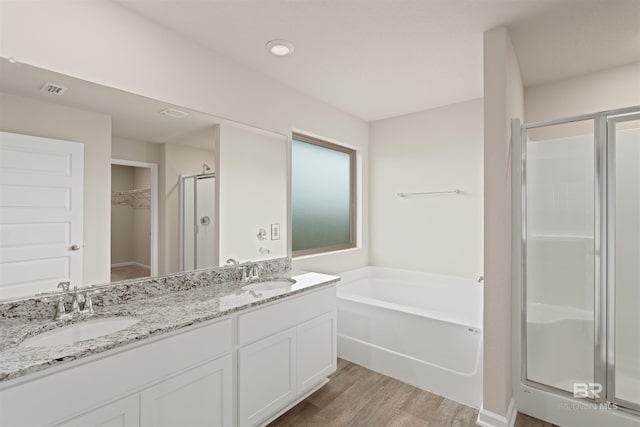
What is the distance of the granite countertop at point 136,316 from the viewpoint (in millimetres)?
1055

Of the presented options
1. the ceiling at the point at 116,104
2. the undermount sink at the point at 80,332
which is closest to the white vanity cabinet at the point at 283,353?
the undermount sink at the point at 80,332

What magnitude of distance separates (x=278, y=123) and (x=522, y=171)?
6.17 feet

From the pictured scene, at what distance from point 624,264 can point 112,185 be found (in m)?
2.92

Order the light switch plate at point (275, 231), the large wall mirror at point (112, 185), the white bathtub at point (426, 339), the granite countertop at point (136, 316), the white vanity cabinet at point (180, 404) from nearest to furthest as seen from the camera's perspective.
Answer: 1. the granite countertop at point (136, 316)
2. the white vanity cabinet at point (180, 404)
3. the large wall mirror at point (112, 185)
4. the white bathtub at point (426, 339)
5. the light switch plate at point (275, 231)

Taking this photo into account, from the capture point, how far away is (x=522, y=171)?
208cm

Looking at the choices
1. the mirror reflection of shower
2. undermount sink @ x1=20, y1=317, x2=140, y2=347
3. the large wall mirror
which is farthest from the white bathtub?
undermount sink @ x1=20, y1=317, x2=140, y2=347

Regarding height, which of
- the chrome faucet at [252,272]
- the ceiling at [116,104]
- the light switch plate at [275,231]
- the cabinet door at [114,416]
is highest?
the ceiling at [116,104]

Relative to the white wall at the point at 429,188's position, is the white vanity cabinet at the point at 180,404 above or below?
below

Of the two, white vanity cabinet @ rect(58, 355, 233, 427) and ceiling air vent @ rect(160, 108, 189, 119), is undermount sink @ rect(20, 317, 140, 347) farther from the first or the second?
ceiling air vent @ rect(160, 108, 189, 119)

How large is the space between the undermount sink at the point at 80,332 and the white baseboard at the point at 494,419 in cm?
203

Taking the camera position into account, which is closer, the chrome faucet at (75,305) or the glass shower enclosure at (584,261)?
the chrome faucet at (75,305)

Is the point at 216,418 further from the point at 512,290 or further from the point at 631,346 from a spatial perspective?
the point at 631,346

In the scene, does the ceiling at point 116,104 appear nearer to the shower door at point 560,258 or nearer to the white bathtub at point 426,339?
the white bathtub at point 426,339

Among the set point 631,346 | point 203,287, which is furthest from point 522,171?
point 203,287
